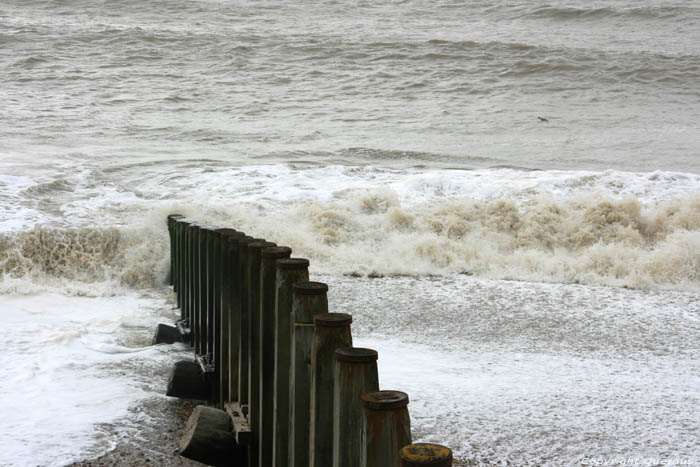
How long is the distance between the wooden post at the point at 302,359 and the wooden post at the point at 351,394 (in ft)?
1.75

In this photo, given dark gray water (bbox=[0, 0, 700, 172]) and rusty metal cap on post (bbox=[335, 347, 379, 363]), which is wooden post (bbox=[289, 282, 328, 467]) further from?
dark gray water (bbox=[0, 0, 700, 172])

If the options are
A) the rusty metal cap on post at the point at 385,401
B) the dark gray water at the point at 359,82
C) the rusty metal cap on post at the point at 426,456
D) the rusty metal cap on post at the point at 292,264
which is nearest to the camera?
the rusty metal cap on post at the point at 426,456

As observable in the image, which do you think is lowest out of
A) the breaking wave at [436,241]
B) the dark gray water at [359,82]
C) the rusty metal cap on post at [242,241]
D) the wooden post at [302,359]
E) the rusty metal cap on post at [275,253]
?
the breaking wave at [436,241]

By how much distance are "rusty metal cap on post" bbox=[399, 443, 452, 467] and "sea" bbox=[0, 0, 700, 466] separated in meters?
2.22

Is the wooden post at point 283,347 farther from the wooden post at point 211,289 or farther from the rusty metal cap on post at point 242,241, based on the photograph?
the wooden post at point 211,289

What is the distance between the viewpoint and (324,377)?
1.96 metres

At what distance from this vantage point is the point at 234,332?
3.61 meters

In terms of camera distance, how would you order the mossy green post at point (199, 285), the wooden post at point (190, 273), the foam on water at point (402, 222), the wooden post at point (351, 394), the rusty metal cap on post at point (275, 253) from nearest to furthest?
1. the wooden post at point (351, 394)
2. the rusty metal cap on post at point (275, 253)
3. the mossy green post at point (199, 285)
4. the wooden post at point (190, 273)
5. the foam on water at point (402, 222)

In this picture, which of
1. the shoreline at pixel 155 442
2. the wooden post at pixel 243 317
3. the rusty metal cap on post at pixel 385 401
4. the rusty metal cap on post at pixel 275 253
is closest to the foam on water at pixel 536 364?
the shoreline at pixel 155 442

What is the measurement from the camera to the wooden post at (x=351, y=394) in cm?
161

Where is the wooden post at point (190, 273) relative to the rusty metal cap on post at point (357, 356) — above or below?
below

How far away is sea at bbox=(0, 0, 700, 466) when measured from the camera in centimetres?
411

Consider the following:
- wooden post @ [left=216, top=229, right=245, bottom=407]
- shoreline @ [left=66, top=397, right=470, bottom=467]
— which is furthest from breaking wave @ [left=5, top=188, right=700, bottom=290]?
wooden post @ [left=216, top=229, right=245, bottom=407]

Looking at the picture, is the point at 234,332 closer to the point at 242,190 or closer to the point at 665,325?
the point at 665,325
